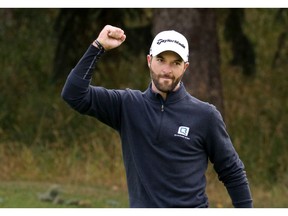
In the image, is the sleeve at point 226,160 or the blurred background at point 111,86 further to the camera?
the blurred background at point 111,86

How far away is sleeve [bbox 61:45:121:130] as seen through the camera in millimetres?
4961

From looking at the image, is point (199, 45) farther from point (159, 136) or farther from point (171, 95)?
point (159, 136)

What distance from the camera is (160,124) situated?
4.98m

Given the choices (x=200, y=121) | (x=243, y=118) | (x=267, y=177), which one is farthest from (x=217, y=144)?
(x=243, y=118)

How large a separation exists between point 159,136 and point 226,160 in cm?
44

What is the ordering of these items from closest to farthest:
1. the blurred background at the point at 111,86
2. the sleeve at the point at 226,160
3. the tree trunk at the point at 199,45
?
the sleeve at the point at 226,160 → the blurred background at the point at 111,86 → the tree trunk at the point at 199,45

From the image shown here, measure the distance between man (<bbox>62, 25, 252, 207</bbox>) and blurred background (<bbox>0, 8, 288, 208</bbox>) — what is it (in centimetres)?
487

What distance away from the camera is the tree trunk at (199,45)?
12.2 m

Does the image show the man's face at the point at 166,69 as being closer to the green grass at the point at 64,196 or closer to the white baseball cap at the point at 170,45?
the white baseball cap at the point at 170,45

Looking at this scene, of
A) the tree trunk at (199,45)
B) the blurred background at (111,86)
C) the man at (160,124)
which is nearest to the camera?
the man at (160,124)

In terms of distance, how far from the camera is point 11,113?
14.5 meters

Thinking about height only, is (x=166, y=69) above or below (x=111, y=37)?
below

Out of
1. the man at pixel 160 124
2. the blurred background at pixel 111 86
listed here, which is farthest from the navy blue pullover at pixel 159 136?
the blurred background at pixel 111 86

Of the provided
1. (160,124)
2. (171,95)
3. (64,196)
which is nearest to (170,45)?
(171,95)
